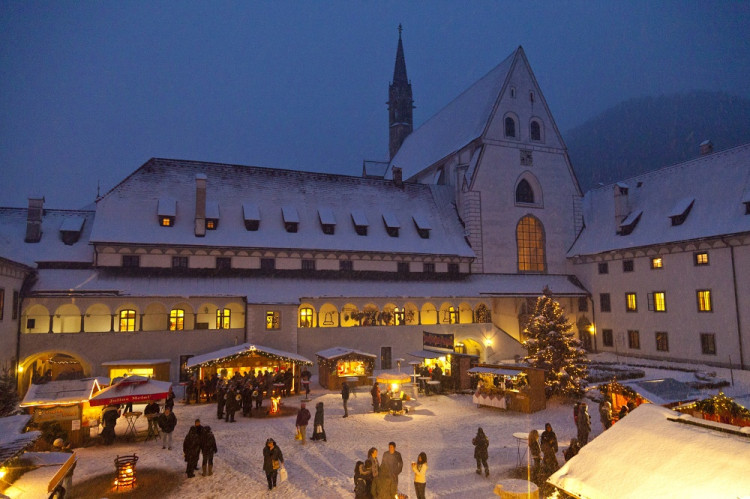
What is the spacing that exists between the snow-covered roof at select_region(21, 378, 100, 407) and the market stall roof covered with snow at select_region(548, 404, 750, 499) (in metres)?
17.0

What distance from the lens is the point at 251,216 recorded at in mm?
38812

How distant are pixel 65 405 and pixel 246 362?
11.9 m

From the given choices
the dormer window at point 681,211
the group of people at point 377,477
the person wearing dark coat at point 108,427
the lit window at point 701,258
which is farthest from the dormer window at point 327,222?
the group of people at point 377,477

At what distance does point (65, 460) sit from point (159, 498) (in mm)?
2734

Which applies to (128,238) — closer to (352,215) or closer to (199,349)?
(199,349)

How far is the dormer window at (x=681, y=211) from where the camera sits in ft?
125

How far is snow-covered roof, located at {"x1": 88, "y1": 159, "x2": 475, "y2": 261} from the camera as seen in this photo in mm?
36219

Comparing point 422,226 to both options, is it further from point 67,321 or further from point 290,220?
point 67,321

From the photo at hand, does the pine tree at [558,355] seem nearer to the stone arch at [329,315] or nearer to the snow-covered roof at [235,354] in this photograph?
the snow-covered roof at [235,354]

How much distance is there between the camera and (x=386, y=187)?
47.1m

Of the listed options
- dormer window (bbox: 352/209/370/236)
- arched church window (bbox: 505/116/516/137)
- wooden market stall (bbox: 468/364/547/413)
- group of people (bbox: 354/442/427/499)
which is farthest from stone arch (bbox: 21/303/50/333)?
arched church window (bbox: 505/116/516/137)

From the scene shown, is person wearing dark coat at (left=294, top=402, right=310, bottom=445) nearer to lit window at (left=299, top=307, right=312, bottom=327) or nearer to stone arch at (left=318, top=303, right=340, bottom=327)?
lit window at (left=299, top=307, right=312, bottom=327)

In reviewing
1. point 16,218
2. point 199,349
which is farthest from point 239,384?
point 16,218

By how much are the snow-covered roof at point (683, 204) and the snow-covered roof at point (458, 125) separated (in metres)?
14.4
